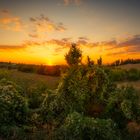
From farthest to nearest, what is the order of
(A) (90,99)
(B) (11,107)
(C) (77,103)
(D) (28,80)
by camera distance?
(D) (28,80) → (A) (90,99) → (C) (77,103) → (B) (11,107)

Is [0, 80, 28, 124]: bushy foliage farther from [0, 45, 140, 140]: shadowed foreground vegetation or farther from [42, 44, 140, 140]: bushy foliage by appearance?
[42, 44, 140, 140]: bushy foliage

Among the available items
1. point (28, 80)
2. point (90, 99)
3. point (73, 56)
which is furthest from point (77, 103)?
point (28, 80)

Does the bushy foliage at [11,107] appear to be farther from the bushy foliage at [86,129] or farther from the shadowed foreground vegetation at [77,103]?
the bushy foliage at [86,129]

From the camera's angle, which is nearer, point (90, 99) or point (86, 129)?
point (86, 129)

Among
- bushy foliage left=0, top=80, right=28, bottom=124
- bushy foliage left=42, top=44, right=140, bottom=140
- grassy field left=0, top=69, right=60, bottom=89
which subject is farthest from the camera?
grassy field left=0, top=69, right=60, bottom=89

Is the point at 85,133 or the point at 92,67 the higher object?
the point at 92,67

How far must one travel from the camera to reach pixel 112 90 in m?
14.7

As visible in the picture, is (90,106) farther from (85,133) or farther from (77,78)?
(85,133)

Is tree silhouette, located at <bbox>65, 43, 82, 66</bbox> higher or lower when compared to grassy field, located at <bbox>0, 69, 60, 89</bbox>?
higher

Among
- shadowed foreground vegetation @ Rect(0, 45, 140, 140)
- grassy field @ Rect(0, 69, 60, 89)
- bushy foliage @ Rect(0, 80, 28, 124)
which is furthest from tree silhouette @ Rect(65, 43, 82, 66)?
grassy field @ Rect(0, 69, 60, 89)

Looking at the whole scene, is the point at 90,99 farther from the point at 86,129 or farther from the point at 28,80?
the point at 28,80

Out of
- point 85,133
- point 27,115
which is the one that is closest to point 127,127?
point 85,133

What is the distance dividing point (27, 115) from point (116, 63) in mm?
69545

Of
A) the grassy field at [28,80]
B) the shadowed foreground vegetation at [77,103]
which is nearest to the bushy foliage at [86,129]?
the shadowed foreground vegetation at [77,103]
